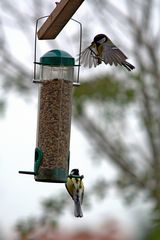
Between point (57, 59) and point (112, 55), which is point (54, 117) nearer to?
point (57, 59)

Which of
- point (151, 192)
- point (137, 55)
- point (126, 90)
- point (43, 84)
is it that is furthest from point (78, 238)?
point (43, 84)

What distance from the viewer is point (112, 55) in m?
8.66

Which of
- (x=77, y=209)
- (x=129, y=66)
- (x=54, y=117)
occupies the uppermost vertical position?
(x=129, y=66)

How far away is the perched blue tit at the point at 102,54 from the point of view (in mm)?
8586

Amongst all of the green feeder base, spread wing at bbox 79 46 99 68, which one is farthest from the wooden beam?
the green feeder base

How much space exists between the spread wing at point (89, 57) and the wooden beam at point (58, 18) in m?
0.51

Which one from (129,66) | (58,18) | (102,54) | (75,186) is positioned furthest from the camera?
(102,54)

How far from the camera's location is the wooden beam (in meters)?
8.00

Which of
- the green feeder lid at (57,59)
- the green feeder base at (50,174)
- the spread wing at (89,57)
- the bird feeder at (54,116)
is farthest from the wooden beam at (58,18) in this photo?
the green feeder base at (50,174)

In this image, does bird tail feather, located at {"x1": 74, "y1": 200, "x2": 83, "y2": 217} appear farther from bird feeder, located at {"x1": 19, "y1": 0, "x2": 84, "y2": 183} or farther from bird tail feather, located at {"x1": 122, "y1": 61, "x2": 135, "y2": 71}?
bird tail feather, located at {"x1": 122, "y1": 61, "x2": 135, "y2": 71}

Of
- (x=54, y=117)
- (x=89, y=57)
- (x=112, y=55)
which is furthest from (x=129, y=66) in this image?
(x=54, y=117)

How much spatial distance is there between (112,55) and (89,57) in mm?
279

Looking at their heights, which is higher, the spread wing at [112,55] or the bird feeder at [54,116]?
the spread wing at [112,55]

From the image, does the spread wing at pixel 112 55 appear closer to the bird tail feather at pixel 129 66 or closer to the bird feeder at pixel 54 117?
the bird tail feather at pixel 129 66
